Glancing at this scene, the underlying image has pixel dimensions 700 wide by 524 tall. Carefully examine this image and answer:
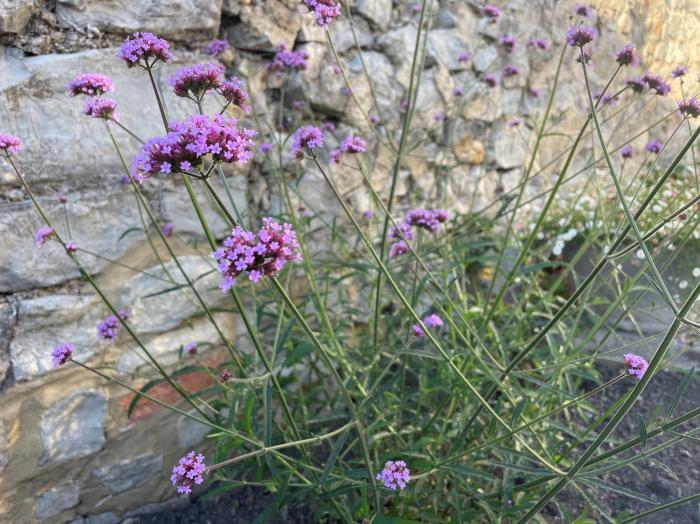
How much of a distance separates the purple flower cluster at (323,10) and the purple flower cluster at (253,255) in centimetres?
78

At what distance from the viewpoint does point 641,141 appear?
4.68 meters

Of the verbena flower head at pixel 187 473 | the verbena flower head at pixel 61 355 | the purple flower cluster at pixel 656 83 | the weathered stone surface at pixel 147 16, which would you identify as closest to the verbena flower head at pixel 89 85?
the weathered stone surface at pixel 147 16

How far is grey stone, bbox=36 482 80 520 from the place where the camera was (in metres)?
1.91

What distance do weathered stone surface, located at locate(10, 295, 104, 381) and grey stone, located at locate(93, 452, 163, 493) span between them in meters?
0.43

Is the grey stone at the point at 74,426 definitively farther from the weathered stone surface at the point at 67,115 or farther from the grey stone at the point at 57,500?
the weathered stone surface at the point at 67,115

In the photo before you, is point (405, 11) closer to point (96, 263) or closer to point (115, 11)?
point (115, 11)

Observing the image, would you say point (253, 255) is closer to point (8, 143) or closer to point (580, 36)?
point (8, 143)

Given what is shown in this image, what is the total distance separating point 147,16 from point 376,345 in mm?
1392

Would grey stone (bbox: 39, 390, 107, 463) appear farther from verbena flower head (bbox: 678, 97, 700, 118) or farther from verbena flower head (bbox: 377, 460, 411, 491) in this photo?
verbena flower head (bbox: 678, 97, 700, 118)

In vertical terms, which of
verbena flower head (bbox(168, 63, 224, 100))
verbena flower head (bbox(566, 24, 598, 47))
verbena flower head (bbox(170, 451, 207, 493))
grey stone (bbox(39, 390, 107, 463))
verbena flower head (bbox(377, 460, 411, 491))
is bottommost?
grey stone (bbox(39, 390, 107, 463))

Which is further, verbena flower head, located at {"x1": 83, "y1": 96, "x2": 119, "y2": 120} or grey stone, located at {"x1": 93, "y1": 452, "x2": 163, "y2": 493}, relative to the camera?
grey stone, located at {"x1": 93, "y1": 452, "x2": 163, "y2": 493}

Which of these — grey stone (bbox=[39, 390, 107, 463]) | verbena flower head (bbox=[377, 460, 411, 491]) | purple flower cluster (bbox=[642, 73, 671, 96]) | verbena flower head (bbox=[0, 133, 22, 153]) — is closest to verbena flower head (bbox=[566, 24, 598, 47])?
purple flower cluster (bbox=[642, 73, 671, 96])

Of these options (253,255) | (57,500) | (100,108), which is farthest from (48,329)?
(253,255)

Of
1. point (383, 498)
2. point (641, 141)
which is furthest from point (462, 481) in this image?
point (641, 141)
